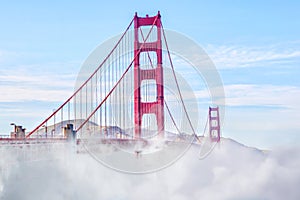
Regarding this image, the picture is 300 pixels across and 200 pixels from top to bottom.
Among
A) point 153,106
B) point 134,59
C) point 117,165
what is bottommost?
point 117,165

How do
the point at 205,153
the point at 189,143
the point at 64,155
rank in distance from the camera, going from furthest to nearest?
the point at 205,153 < the point at 189,143 < the point at 64,155

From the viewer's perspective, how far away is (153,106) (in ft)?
189

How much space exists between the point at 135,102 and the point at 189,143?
12.9m

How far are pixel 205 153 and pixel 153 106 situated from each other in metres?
25.1

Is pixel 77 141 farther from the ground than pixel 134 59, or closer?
closer

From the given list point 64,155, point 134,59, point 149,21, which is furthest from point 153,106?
point 64,155

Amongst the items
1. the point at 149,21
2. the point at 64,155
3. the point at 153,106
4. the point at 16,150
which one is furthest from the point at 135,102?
the point at 16,150

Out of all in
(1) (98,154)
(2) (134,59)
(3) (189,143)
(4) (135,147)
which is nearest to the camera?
(1) (98,154)

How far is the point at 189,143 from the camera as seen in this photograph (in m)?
67.9

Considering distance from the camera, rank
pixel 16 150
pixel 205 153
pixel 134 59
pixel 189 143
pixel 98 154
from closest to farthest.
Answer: pixel 16 150 < pixel 98 154 < pixel 134 59 < pixel 189 143 < pixel 205 153

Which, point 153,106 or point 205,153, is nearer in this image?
point 153,106

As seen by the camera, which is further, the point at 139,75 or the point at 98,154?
the point at 139,75

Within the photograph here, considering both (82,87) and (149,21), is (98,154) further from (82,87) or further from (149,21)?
(149,21)

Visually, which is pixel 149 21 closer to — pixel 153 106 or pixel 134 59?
pixel 134 59
